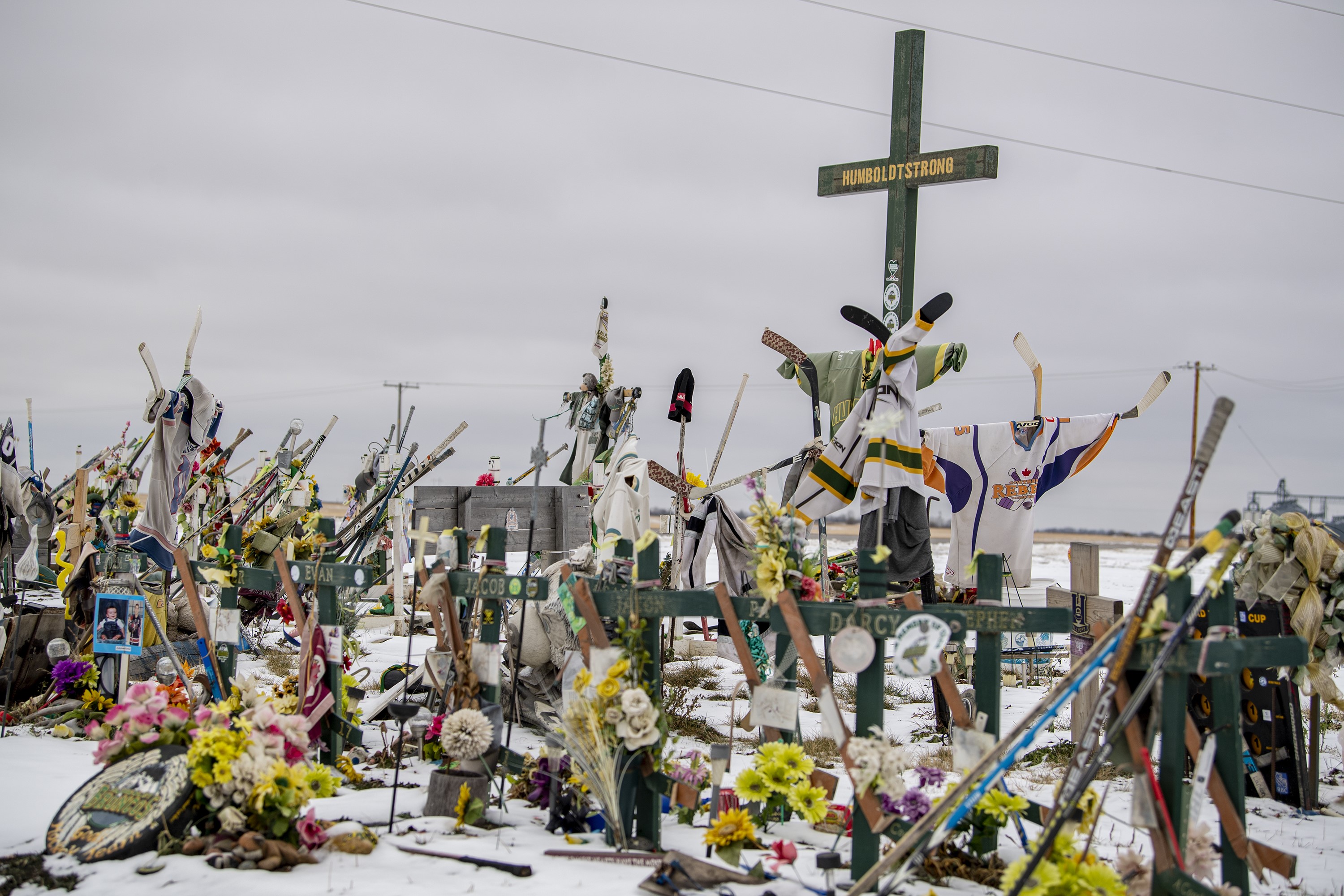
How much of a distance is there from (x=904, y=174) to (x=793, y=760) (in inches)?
209

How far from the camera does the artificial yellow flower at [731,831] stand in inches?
170

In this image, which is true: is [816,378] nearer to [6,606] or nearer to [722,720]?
[722,720]

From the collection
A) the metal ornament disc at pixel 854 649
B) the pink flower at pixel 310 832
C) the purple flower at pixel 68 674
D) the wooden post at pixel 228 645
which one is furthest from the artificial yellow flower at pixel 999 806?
the purple flower at pixel 68 674

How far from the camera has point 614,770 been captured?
175 inches

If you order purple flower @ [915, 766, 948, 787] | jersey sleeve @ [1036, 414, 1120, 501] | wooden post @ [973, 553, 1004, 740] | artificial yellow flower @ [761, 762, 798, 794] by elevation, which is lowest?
artificial yellow flower @ [761, 762, 798, 794]

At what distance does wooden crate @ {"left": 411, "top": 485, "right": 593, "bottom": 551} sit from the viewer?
10695mm

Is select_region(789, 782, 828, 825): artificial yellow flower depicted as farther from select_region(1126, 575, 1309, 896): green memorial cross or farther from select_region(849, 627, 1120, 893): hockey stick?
select_region(1126, 575, 1309, 896): green memorial cross

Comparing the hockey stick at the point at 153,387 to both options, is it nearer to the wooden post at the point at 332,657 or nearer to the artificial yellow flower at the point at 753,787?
the wooden post at the point at 332,657

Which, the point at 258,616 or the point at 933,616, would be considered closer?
the point at 933,616

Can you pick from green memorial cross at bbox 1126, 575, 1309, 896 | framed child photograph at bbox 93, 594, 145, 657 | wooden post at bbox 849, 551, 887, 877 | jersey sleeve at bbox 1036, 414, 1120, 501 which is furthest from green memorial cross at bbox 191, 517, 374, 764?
jersey sleeve at bbox 1036, 414, 1120, 501

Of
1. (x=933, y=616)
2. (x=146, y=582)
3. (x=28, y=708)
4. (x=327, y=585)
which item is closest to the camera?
(x=933, y=616)

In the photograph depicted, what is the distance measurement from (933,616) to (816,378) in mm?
4066

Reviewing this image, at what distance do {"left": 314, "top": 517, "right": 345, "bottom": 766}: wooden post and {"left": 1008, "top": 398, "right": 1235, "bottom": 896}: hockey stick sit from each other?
4.09 m

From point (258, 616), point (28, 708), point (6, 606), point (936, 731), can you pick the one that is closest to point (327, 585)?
point (28, 708)
